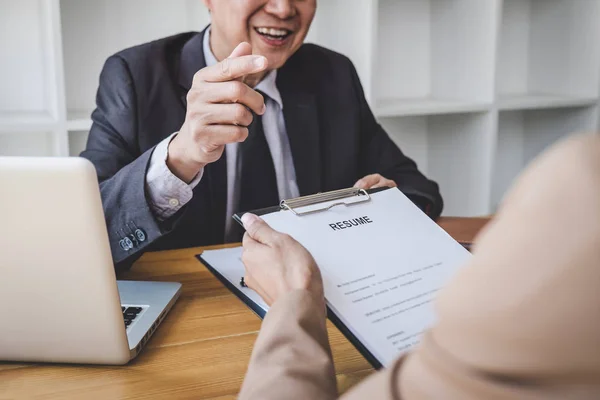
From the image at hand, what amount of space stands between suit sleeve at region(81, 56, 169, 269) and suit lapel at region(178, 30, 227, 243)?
129 millimetres

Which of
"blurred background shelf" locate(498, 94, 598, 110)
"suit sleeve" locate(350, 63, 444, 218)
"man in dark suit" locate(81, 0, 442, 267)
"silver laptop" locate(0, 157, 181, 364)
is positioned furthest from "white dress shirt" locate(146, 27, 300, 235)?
"blurred background shelf" locate(498, 94, 598, 110)

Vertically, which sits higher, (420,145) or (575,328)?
(575,328)

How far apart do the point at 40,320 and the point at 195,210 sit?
0.77 metres

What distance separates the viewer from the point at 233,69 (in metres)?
1.17

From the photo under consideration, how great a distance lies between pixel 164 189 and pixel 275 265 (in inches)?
19.1

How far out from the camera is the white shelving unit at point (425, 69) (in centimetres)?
219

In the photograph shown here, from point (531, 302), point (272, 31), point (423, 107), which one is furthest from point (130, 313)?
point (423, 107)

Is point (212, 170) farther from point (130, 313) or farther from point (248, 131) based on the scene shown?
point (130, 313)

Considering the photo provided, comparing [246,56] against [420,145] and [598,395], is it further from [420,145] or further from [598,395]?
[420,145]

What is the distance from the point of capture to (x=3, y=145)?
2246 mm

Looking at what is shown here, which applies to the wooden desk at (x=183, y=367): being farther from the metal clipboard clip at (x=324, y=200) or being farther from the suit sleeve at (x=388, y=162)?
the suit sleeve at (x=388, y=162)

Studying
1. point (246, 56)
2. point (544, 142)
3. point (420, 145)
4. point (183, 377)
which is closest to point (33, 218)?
point (183, 377)

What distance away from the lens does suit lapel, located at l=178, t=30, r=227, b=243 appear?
161 cm

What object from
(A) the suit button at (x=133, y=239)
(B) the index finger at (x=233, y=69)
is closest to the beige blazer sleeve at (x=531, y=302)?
(B) the index finger at (x=233, y=69)
